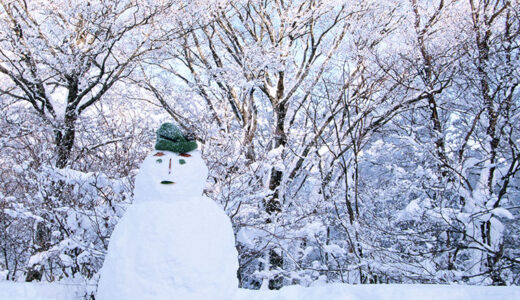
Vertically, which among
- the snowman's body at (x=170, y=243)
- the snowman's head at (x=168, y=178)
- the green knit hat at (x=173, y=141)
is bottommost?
the snowman's body at (x=170, y=243)

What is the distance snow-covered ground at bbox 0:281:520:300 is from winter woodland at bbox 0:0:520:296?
0.59m

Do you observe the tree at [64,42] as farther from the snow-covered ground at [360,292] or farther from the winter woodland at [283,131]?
the snow-covered ground at [360,292]

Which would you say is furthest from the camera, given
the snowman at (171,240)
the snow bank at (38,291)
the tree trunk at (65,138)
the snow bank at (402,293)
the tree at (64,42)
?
the tree at (64,42)

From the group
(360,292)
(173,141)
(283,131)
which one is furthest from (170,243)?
(283,131)

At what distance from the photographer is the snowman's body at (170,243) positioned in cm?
235

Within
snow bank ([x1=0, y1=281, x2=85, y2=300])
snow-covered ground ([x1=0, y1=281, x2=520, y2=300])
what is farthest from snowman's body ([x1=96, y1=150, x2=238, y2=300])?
snow bank ([x1=0, y1=281, x2=85, y2=300])

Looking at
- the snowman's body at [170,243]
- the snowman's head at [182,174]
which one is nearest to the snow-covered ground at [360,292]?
the snowman's body at [170,243]

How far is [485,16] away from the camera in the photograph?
659 centimetres

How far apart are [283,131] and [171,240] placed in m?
6.61

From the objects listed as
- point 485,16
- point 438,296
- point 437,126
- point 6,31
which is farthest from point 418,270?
point 6,31

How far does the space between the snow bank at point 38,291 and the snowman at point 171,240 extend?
1.59 m

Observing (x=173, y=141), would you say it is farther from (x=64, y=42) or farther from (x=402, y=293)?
(x=64, y=42)

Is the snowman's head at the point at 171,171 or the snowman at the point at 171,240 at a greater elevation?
the snowman's head at the point at 171,171

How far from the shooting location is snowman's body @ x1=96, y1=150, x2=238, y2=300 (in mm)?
2348
